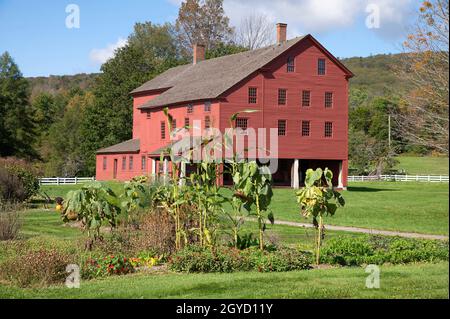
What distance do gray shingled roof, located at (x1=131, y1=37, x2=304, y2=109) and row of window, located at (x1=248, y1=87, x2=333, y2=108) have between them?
132cm

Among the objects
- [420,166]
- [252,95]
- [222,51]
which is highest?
[222,51]

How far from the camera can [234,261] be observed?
1205 cm

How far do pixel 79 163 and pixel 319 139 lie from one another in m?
33.7

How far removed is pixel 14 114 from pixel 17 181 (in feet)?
137

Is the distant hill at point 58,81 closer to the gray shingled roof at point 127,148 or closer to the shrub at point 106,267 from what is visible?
the gray shingled roof at point 127,148

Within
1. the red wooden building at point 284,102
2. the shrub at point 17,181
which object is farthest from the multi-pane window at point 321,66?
the shrub at point 17,181

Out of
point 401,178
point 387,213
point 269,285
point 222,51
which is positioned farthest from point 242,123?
point 269,285

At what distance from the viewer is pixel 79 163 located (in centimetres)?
7400

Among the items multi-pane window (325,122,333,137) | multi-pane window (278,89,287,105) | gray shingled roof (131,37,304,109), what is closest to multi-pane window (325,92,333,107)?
multi-pane window (325,122,333,137)

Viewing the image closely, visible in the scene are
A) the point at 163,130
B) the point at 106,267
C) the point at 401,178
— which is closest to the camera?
the point at 106,267

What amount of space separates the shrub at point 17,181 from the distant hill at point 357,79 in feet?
281

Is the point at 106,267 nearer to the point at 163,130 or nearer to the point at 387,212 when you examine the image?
the point at 387,212

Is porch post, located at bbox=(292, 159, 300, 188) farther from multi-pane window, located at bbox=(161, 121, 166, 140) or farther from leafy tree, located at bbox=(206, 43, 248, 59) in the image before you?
leafy tree, located at bbox=(206, 43, 248, 59)
